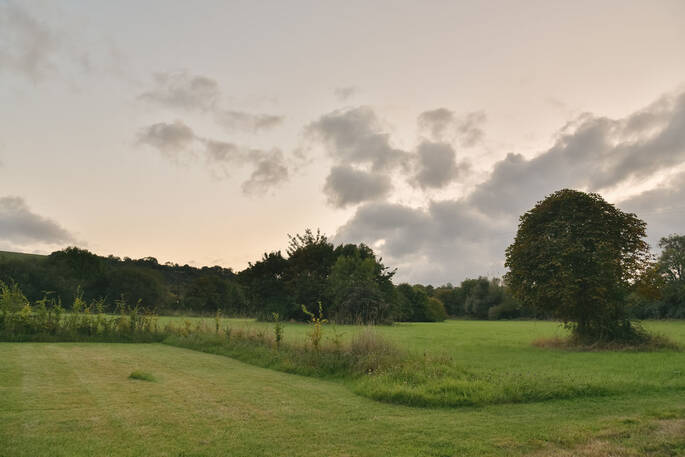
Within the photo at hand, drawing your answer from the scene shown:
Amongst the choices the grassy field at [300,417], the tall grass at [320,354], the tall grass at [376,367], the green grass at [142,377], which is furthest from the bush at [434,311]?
the green grass at [142,377]

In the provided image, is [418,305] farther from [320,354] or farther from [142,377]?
[142,377]

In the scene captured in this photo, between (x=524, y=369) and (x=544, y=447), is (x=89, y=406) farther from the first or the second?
(x=524, y=369)

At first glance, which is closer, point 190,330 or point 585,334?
point 585,334

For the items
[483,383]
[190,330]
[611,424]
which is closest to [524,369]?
[483,383]

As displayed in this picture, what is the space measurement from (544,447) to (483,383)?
3578mm

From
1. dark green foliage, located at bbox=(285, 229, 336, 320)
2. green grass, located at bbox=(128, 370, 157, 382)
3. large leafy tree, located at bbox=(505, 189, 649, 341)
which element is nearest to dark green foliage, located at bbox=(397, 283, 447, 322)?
dark green foliage, located at bbox=(285, 229, 336, 320)

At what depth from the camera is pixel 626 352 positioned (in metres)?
17.2

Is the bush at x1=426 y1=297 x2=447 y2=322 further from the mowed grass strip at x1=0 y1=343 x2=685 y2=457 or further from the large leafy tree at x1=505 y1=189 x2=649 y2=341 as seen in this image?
the mowed grass strip at x1=0 y1=343 x2=685 y2=457

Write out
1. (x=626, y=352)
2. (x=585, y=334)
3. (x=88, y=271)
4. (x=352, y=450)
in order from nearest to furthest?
(x=352, y=450)
(x=626, y=352)
(x=585, y=334)
(x=88, y=271)

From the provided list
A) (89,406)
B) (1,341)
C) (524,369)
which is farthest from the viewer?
(1,341)

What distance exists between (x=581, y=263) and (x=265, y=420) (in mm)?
14854

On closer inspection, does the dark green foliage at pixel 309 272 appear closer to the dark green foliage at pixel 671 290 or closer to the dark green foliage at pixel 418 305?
the dark green foliage at pixel 418 305

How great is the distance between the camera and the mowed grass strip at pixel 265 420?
242 inches

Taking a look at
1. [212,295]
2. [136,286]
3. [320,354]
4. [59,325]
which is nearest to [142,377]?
[320,354]
